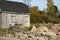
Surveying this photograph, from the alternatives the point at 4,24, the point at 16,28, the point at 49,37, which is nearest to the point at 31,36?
the point at 49,37

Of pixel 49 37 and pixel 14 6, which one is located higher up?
pixel 14 6

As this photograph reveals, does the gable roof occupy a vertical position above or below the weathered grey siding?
above

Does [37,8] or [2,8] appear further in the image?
[37,8]

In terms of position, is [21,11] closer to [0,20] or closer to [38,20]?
[0,20]

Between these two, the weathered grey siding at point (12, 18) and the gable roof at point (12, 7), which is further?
the gable roof at point (12, 7)

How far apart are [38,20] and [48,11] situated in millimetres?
7282

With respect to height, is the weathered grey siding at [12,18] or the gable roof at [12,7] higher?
the gable roof at [12,7]

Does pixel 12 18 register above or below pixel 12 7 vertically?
below

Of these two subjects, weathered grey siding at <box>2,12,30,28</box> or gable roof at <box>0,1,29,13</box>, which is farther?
gable roof at <box>0,1,29,13</box>

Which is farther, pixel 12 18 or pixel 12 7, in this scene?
pixel 12 7

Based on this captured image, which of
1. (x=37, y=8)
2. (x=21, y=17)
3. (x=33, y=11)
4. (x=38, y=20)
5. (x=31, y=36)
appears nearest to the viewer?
(x=31, y=36)

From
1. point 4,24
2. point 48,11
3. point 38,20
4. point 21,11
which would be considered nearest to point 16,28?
point 4,24

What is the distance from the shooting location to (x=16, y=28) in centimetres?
3594

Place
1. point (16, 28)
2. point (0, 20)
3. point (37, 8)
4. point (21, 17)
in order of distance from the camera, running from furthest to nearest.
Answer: point (37, 8) → point (21, 17) → point (0, 20) → point (16, 28)
